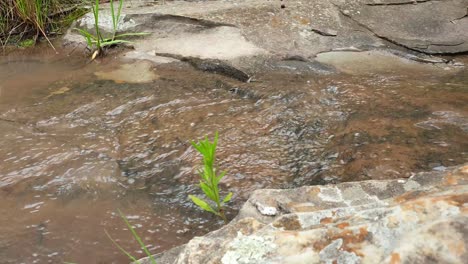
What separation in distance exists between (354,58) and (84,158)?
6.75 feet

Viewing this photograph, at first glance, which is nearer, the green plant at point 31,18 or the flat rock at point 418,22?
the flat rock at point 418,22

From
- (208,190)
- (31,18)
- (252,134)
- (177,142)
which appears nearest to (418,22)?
(252,134)

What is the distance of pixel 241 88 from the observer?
2.91m

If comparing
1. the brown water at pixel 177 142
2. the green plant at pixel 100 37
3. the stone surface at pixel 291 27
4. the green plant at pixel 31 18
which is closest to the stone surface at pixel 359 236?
the brown water at pixel 177 142

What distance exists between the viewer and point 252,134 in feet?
7.82

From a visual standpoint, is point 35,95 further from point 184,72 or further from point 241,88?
point 241,88

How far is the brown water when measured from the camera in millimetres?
1843

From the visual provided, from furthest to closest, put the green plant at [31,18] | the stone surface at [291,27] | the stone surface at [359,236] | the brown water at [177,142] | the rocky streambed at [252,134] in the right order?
the green plant at [31,18]
the stone surface at [291,27]
the brown water at [177,142]
the rocky streambed at [252,134]
the stone surface at [359,236]

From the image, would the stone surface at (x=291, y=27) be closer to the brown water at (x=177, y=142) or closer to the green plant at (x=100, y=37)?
the green plant at (x=100, y=37)

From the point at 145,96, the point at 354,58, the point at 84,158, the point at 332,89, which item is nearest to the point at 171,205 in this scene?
the point at 84,158

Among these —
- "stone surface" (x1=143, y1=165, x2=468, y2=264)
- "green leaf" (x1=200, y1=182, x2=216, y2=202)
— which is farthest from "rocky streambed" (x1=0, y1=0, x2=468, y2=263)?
"green leaf" (x1=200, y1=182, x2=216, y2=202)

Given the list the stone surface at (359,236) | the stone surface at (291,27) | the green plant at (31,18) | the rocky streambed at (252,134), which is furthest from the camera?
the green plant at (31,18)

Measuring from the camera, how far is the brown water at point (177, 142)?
1.84 m

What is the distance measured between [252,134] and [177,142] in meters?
0.38
